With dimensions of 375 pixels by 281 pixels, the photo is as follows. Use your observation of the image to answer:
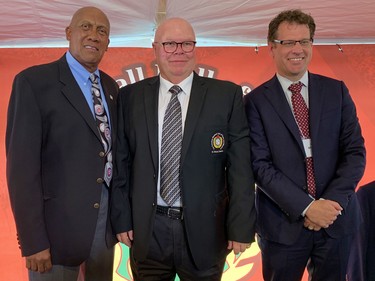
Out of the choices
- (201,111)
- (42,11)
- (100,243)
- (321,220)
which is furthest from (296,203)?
(42,11)

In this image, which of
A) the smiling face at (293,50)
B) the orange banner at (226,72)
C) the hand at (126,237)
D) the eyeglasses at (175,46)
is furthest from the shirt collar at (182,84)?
the orange banner at (226,72)

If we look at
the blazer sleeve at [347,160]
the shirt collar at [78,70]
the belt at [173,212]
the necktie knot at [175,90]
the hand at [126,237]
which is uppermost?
the shirt collar at [78,70]

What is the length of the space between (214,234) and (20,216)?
0.86 metres

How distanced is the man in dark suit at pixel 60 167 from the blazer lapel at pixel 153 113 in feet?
0.67

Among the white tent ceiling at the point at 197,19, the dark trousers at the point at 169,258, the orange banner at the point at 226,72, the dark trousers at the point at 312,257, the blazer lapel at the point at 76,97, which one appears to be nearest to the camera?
the blazer lapel at the point at 76,97

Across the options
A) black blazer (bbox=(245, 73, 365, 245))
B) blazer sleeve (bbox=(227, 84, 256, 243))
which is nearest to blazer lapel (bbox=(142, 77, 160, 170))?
blazer sleeve (bbox=(227, 84, 256, 243))

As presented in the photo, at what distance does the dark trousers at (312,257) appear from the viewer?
2008 mm

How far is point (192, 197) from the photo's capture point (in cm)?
187

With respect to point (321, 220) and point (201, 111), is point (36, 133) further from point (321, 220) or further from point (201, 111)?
point (321, 220)

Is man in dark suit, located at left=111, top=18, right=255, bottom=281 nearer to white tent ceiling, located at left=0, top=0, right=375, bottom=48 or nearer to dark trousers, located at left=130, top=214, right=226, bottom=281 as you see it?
dark trousers, located at left=130, top=214, right=226, bottom=281

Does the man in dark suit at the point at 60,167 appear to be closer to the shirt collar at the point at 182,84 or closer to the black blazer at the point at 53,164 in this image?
the black blazer at the point at 53,164

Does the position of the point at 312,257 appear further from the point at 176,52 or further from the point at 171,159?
the point at 176,52

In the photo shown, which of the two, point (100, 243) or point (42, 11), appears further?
point (42, 11)

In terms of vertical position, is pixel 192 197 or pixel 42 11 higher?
pixel 42 11
